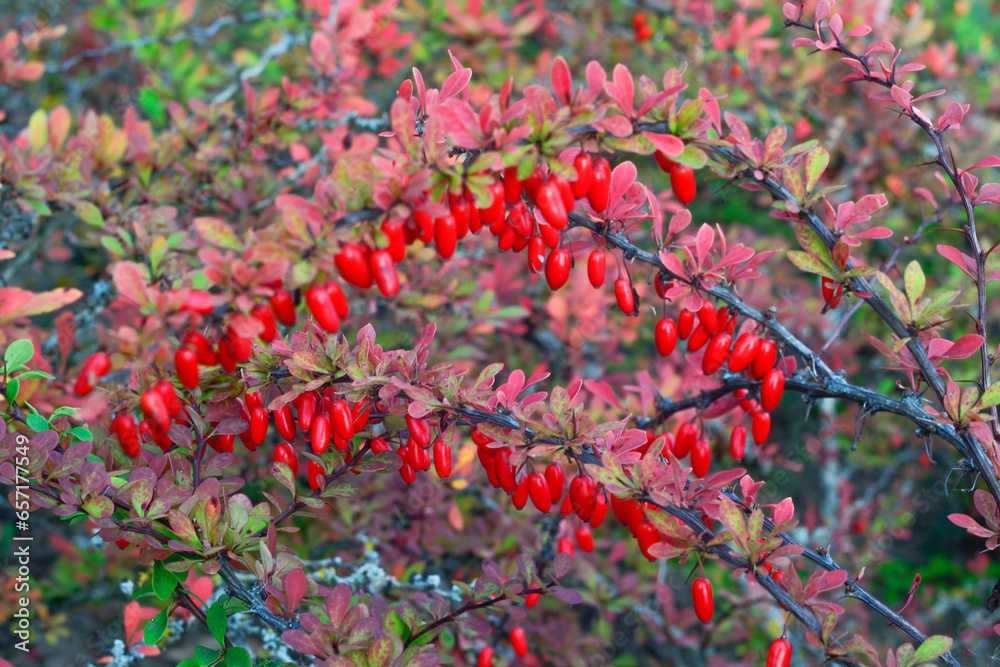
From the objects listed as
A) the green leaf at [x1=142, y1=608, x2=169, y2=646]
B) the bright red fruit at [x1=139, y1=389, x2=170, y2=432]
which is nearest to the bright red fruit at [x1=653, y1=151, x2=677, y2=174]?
the bright red fruit at [x1=139, y1=389, x2=170, y2=432]

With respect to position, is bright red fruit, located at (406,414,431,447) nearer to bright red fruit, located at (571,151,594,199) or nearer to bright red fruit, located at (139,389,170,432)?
bright red fruit, located at (139,389,170,432)

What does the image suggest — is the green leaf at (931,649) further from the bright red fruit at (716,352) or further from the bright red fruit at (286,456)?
the bright red fruit at (286,456)

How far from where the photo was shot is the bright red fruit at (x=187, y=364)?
116 cm

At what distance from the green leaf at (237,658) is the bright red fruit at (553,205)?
1009mm

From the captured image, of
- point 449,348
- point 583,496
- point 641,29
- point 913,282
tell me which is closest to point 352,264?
point 583,496

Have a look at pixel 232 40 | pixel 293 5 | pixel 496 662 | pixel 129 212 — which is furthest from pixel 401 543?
pixel 232 40

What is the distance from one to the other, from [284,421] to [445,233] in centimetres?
51

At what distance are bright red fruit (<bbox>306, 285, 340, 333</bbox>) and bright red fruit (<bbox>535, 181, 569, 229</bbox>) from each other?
410 mm

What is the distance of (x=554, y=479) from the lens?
1470 millimetres

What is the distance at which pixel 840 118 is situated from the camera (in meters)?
4.03

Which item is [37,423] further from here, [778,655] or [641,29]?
[641,29]

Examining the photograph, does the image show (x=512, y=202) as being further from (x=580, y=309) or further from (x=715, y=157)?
(x=580, y=309)

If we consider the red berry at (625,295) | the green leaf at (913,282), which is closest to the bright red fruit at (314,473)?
the red berry at (625,295)

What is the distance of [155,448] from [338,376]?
2.00ft
